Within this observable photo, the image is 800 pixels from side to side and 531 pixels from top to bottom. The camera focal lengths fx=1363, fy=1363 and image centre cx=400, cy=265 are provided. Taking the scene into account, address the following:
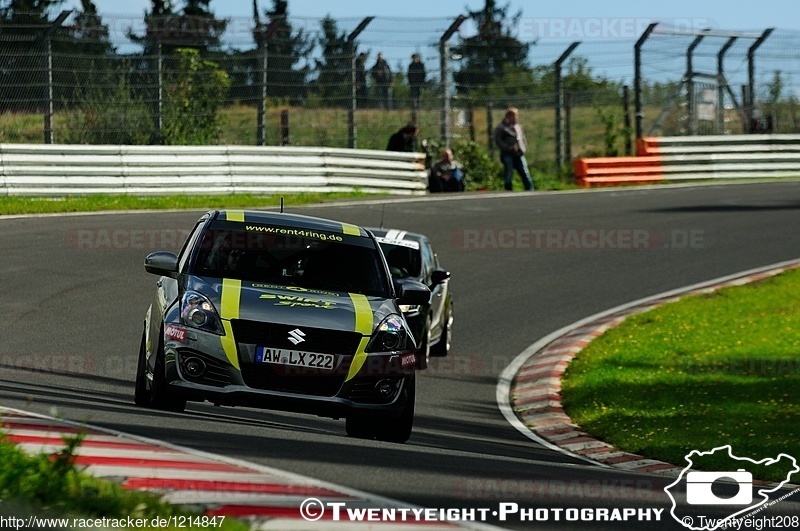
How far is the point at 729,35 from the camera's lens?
3212 cm

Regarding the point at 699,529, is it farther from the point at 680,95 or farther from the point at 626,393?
the point at 680,95

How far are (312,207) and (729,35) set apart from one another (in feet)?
43.5

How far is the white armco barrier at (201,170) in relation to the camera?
23.1 meters

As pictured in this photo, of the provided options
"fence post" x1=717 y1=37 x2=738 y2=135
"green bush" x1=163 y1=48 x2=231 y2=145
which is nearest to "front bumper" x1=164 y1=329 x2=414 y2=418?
"green bush" x1=163 y1=48 x2=231 y2=145

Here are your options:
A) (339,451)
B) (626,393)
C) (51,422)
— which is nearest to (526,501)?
(339,451)

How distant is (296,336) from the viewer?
8.73 m

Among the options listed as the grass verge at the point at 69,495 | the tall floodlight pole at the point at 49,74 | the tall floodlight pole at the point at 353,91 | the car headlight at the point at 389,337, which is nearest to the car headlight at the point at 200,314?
the car headlight at the point at 389,337

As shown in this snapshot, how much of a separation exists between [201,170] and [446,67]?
637 centimetres

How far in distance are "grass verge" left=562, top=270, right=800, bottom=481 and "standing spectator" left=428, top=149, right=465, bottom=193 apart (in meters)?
10.6


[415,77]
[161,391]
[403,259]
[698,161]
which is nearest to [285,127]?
[415,77]

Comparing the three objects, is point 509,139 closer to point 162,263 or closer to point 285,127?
point 285,127

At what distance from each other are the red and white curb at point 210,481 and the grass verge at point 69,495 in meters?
0.18

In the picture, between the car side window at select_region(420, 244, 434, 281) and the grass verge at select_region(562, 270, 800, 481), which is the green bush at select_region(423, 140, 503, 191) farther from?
the car side window at select_region(420, 244, 434, 281)

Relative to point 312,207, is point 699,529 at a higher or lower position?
lower
